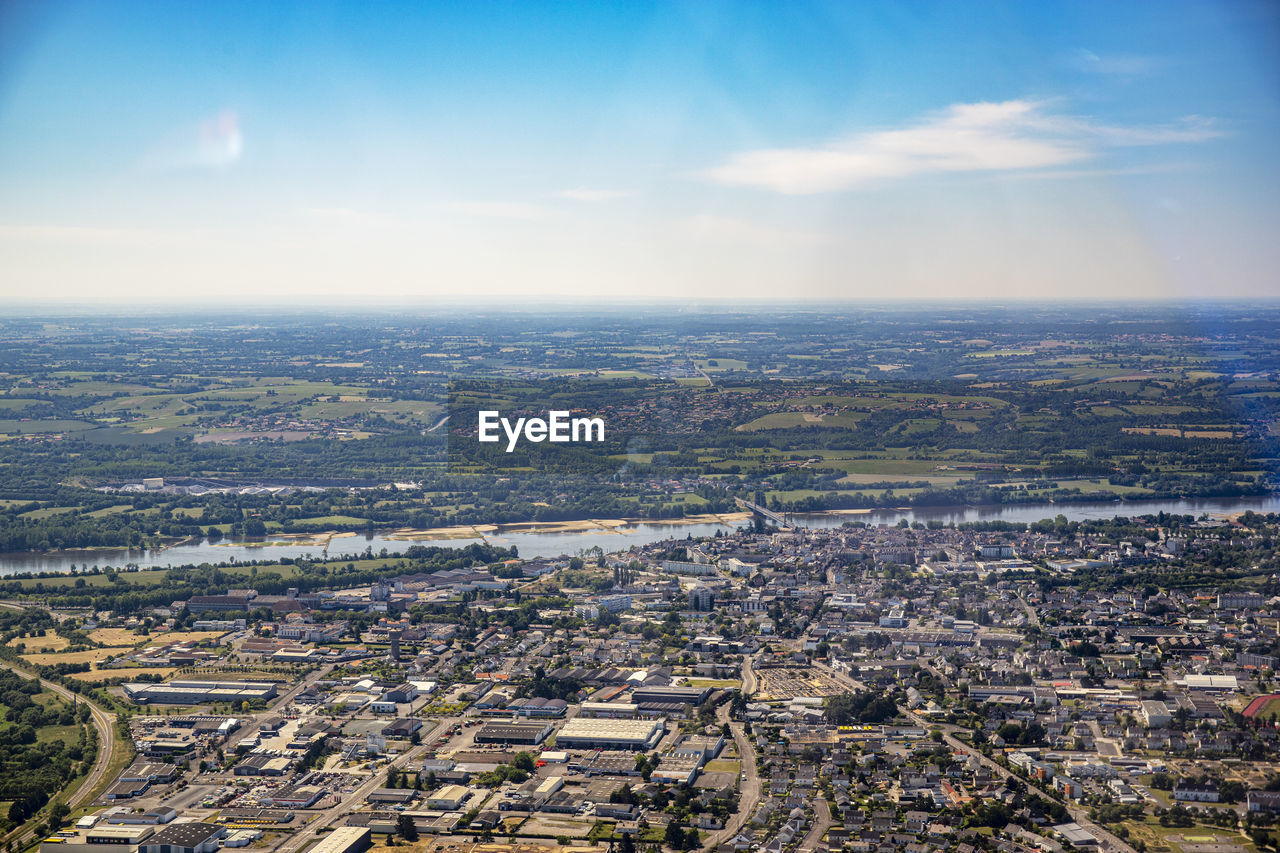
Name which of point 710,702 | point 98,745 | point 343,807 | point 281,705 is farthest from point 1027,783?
point 98,745

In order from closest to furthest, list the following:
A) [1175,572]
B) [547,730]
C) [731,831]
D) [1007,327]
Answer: [731,831]
[547,730]
[1175,572]
[1007,327]

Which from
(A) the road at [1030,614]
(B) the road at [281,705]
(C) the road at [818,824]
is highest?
(A) the road at [1030,614]

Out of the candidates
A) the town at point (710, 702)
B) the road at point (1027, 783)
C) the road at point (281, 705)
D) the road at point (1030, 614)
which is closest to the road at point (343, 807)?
the town at point (710, 702)

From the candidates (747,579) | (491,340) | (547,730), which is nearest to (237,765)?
(547,730)

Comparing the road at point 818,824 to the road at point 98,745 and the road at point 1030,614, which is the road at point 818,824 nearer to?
the road at point 98,745

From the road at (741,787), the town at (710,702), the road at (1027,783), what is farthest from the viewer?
the town at (710,702)

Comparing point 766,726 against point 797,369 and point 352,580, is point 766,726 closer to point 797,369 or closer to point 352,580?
point 352,580

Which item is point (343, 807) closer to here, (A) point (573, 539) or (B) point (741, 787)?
(B) point (741, 787)

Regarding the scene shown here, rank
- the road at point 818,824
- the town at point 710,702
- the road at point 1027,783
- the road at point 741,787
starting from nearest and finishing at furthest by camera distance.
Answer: the road at point 1027,783
the road at point 818,824
the road at point 741,787
the town at point 710,702
